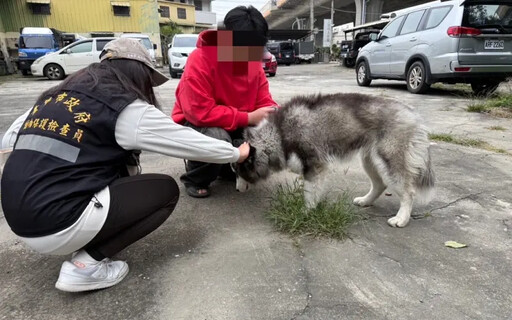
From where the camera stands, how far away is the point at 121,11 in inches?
1186

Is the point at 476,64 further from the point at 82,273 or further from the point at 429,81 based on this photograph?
the point at 82,273

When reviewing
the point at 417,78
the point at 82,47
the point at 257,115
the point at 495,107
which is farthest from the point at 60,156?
the point at 82,47

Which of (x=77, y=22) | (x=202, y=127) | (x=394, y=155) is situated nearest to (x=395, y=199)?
(x=394, y=155)

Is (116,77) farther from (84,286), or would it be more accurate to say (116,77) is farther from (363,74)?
(363,74)

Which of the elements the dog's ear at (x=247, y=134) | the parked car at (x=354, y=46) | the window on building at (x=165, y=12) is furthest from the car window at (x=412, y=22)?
the window on building at (x=165, y=12)

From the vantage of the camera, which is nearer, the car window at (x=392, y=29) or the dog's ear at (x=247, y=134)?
the dog's ear at (x=247, y=134)

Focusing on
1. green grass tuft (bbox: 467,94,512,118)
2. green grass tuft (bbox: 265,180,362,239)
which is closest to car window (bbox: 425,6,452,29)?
green grass tuft (bbox: 467,94,512,118)

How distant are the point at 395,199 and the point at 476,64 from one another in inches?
220

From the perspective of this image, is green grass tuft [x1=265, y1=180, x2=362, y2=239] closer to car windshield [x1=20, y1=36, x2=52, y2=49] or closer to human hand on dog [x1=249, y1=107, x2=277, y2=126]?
human hand on dog [x1=249, y1=107, x2=277, y2=126]

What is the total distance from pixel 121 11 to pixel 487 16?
98.7 feet

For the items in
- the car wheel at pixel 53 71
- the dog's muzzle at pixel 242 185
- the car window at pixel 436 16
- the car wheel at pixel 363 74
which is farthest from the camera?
A: the car wheel at pixel 53 71

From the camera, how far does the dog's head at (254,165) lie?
8.61ft

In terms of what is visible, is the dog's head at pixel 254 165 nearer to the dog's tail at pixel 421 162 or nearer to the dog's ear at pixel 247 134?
the dog's ear at pixel 247 134

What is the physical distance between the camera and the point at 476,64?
699 centimetres
